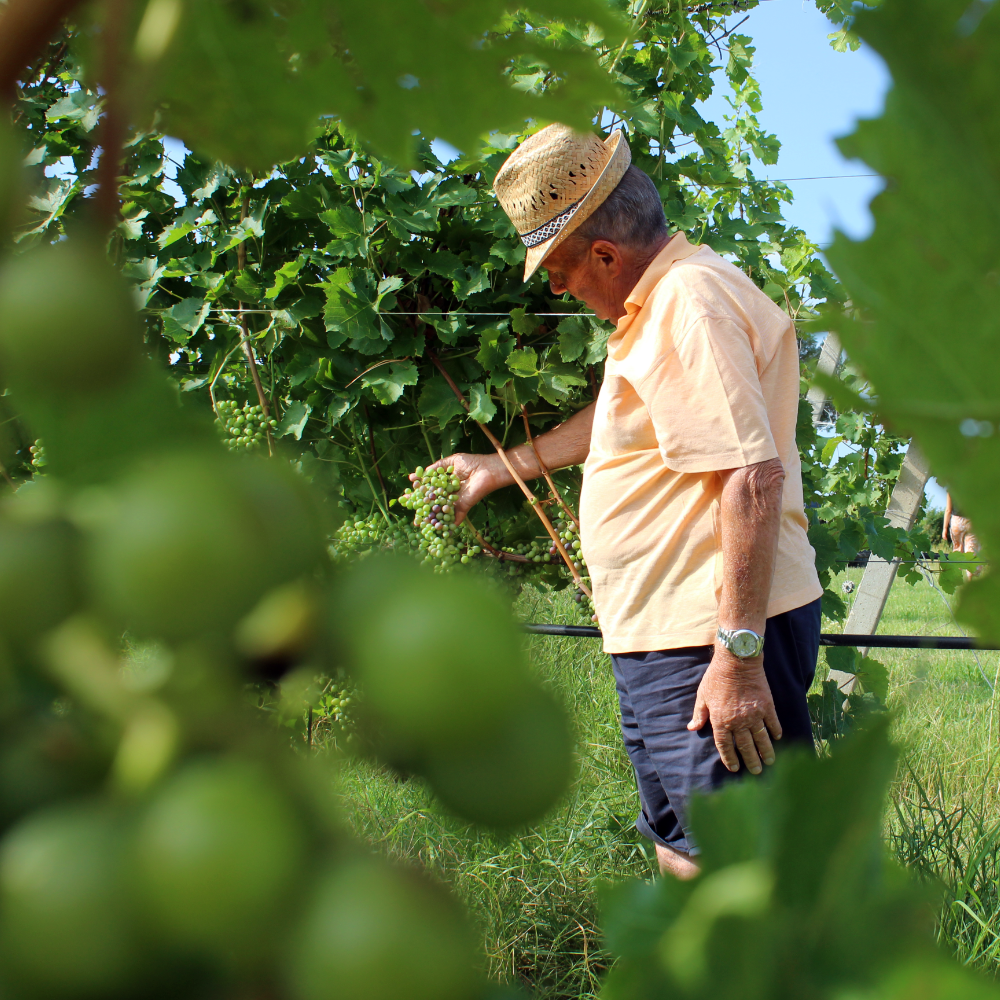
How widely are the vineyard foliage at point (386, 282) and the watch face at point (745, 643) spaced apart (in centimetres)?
85

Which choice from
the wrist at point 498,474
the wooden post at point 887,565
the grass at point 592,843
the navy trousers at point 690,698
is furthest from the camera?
the wooden post at point 887,565

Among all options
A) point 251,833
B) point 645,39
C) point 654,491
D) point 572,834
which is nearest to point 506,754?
Result: point 251,833

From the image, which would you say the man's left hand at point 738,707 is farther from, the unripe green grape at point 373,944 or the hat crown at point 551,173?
the unripe green grape at point 373,944

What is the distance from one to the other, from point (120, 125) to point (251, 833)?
0.47 feet

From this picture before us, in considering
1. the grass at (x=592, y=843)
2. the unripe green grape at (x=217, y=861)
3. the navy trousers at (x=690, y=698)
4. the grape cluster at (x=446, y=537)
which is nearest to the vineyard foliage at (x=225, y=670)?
the unripe green grape at (x=217, y=861)

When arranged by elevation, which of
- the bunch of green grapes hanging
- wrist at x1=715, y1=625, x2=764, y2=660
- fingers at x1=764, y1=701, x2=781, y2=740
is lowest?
fingers at x1=764, y1=701, x2=781, y2=740

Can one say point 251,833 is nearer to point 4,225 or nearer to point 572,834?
point 4,225

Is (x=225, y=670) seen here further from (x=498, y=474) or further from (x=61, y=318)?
(x=498, y=474)

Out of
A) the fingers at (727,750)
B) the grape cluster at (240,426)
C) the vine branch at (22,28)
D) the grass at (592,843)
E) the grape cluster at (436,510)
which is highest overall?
the vine branch at (22,28)

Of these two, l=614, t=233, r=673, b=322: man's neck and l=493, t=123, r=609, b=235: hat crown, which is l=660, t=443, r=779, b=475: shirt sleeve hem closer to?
l=614, t=233, r=673, b=322: man's neck

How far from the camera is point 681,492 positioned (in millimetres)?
1542

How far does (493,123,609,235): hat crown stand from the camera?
1765mm

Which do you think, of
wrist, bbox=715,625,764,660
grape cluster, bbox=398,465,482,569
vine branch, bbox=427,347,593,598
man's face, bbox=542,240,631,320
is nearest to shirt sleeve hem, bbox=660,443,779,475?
wrist, bbox=715,625,764,660

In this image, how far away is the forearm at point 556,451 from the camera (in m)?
2.17
